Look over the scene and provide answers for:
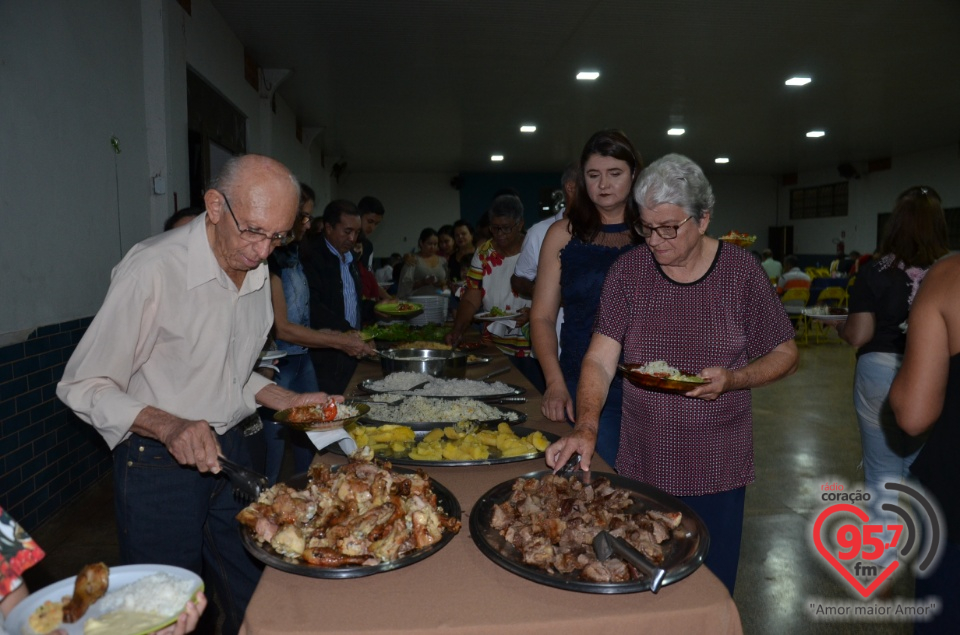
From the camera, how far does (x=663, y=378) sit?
62.9 inches

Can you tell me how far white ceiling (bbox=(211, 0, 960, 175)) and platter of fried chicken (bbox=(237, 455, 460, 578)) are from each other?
5.38 m

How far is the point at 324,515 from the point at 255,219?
694 millimetres

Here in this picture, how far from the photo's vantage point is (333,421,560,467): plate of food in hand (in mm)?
1789

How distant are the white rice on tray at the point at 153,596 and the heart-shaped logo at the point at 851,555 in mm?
2748

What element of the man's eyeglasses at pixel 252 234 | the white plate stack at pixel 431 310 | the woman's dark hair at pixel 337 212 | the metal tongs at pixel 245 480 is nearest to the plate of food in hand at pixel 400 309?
the white plate stack at pixel 431 310

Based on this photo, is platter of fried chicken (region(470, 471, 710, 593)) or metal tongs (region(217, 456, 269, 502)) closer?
platter of fried chicken (region(470, 471, 710, 593))

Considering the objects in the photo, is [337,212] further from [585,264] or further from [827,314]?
[827,314]

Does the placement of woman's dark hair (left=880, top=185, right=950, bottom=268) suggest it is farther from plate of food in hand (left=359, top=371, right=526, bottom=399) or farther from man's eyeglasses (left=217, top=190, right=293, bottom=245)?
man's eyeglasses (left=217, top=190, right=293, bottom=245)

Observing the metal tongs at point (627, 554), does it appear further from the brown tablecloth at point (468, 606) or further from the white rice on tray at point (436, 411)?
the white rice on tray at point (436, 411)

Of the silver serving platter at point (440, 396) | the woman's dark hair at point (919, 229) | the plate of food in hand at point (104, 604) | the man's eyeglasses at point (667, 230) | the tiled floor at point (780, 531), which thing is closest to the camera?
the plate of food in hand at point (104, 604)

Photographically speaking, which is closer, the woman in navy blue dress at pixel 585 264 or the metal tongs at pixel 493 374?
the woman in navy blue dress at pixel 585 264

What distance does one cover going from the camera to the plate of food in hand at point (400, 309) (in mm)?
4406

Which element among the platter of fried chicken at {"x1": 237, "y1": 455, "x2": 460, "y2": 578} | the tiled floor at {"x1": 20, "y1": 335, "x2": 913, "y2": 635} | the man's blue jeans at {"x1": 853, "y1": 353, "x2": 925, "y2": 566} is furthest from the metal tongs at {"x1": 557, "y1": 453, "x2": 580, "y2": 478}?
the man's blue jeans at {"x1": 853, "y1": 353, "x2": 925, "y2": 566}

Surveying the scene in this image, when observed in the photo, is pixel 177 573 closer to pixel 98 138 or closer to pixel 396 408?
pixel 396 408
